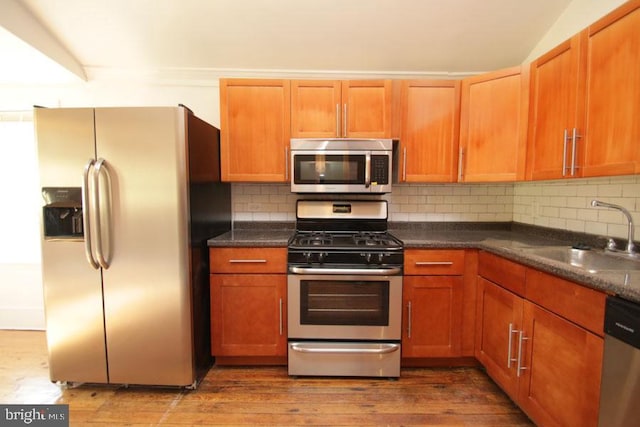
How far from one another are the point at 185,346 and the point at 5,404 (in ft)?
3.75

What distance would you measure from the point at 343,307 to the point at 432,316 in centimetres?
67

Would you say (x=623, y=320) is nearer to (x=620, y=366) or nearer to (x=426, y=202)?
(x=620, y=366)

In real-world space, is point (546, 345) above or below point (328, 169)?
below

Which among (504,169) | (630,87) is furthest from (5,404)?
(630,87)

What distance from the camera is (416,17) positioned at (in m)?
2.09

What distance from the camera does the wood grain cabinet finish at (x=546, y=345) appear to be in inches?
46.6

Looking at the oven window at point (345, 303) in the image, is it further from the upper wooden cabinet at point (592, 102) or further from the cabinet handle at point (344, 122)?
the upper wooden cabinet at point (592, 102)

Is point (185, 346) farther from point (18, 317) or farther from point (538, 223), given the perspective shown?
point (538, 223)

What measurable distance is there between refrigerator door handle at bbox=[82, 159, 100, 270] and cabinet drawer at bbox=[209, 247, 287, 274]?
713 mm

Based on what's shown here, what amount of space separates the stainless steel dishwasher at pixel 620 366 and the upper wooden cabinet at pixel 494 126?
1213mm

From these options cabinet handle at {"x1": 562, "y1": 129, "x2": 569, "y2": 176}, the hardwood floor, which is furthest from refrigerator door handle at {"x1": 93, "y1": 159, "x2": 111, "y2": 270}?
cabinet handle at {"x1": 562, "y1": 129, "x2": 569, "y2": 176}

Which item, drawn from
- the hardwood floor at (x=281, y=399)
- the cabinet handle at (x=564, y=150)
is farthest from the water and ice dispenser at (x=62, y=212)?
the cabinet handle at (x=564, y=150)

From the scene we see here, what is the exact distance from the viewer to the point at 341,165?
7.16 feet

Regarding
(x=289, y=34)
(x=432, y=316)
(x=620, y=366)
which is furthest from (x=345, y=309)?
(x=289, y=34)
